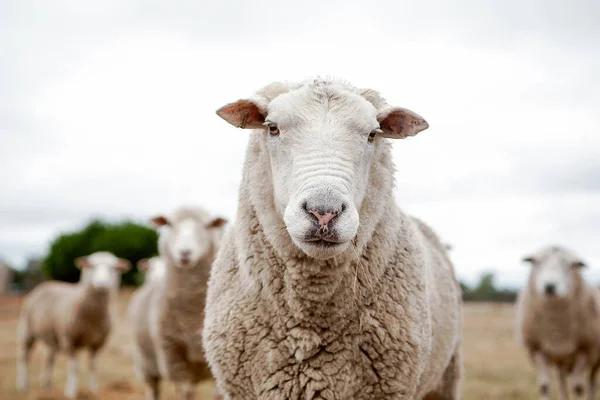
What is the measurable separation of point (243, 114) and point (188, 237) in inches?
154

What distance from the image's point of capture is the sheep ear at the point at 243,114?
349cm

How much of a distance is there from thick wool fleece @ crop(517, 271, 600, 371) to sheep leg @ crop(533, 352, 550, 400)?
0.28ft

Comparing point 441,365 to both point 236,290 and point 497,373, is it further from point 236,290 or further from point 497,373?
point 497,373

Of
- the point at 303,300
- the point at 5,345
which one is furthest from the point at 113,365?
the point at 303,300

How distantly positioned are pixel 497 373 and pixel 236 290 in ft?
31.4

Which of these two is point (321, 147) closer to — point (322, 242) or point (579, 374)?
point (322, 242)

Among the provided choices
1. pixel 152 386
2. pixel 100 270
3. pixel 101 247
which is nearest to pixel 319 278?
pixel 152 386

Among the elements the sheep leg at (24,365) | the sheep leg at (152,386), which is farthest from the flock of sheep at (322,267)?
the sheep leg at (24,365)

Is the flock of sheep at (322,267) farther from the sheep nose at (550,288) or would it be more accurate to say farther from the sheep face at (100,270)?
the sheep face at (100,270)

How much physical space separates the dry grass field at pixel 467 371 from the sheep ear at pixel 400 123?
6.83m

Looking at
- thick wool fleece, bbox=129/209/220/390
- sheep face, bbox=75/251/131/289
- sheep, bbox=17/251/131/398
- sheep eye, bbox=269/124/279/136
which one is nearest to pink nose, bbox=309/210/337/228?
sheep eye, bbox=269/124/279/136

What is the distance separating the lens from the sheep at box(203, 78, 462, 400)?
129 inches

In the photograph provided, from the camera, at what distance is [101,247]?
4325 centimetres

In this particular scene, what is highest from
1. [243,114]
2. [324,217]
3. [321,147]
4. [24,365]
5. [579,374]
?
[243,114]
